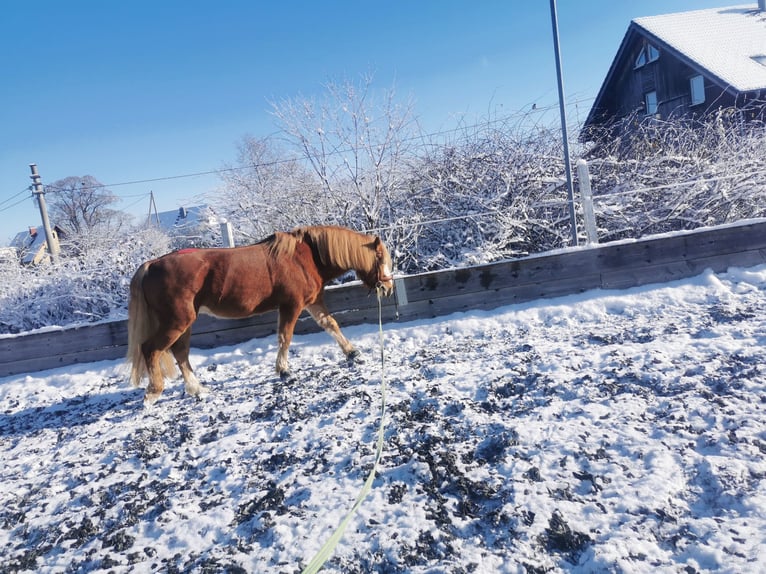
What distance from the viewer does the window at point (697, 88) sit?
54.2 feet

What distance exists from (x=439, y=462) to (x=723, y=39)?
21297mm

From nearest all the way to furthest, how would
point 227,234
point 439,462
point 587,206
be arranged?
point 439,462 < point 587,206 < point 227,234

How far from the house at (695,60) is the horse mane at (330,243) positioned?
1249 centimetres

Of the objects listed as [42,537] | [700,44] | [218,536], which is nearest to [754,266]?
[218,536]

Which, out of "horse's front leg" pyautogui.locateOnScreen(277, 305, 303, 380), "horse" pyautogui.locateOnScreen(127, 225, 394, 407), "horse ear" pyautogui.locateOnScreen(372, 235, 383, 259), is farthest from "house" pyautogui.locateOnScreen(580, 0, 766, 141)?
"horse's front leg" pyautogui.locateOnScreen(277, 305, 303, 380)

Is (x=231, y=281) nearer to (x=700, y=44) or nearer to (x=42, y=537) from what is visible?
(x=42, y=537)

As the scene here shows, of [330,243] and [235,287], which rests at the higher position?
[330,243]

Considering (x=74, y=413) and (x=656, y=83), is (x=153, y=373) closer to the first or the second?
(x=74, y=413)

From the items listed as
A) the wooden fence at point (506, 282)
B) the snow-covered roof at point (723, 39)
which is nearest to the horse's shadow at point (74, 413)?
the wooden fence at point (506, 282)

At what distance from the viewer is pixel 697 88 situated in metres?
16.8

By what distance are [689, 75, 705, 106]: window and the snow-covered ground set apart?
Answer: 1643 cm

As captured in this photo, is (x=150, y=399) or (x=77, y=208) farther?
(x=77, y=208)

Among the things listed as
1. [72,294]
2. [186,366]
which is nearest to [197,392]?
[186,366]

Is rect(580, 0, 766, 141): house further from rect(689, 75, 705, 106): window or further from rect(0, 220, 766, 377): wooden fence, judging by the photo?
rect(0, 220, 766, 377): wooden fence
